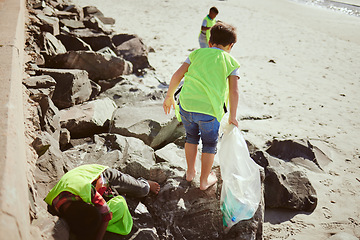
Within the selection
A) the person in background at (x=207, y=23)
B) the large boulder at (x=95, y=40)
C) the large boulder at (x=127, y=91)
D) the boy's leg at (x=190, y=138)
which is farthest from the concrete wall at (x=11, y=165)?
the person in background at (x=207, y=23)

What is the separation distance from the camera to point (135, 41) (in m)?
6.95

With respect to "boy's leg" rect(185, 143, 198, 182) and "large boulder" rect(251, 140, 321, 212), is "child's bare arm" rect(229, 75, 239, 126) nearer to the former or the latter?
"boy's leg" rect(185, 143, 198, 182)

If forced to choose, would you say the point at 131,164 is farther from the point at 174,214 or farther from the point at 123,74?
the point at 123,74

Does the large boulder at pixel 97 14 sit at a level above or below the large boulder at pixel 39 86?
below

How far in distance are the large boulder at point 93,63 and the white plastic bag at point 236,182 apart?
3.25 m

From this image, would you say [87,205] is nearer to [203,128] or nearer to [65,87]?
[203,128]

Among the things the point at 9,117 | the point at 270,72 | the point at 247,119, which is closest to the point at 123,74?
the point at 247,119

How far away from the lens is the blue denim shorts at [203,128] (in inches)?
100

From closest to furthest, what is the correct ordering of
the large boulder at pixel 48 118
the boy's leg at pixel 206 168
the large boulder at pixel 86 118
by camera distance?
1. the boy's leg at pixel 206 168
2. the large boulder at pixel 48 118
3. the large boulder at pixel 86 118

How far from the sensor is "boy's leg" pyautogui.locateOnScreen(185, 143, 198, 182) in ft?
9.07

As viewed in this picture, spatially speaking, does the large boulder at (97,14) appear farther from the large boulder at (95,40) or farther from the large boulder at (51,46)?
the large boulder at (51,46)

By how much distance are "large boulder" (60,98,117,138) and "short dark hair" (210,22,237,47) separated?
A: 1969 millimetres

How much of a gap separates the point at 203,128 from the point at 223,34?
0.74 m

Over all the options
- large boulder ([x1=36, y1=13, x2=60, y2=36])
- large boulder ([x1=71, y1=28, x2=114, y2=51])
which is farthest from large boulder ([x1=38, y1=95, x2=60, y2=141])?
large boulder ([x1=71, y1=28, x2=114, y2=51])
